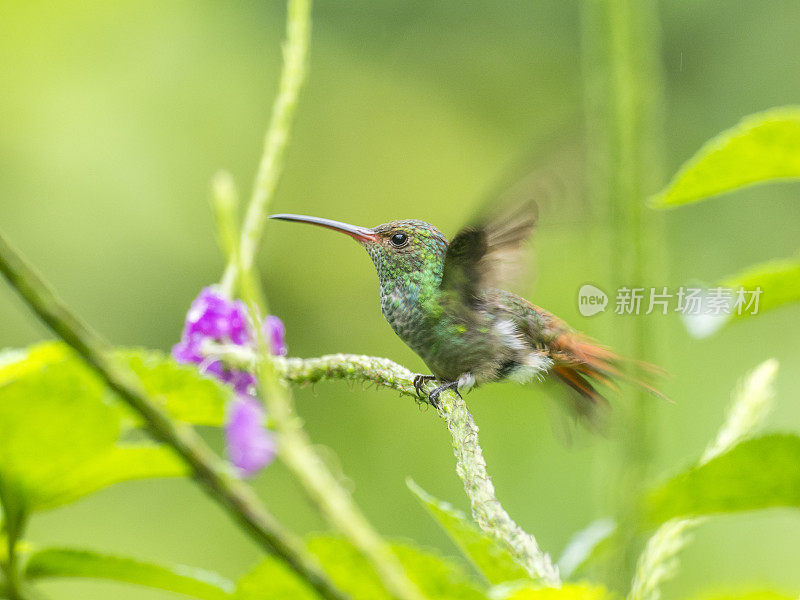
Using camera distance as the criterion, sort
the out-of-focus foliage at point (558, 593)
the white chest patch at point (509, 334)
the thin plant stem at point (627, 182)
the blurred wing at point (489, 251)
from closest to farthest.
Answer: the thin plant stem at point (627, 182) → the out-of-focus foliage at point (558, 593) → the blurred wing at point (489, 251) → the white chest patch at point (509, 334)

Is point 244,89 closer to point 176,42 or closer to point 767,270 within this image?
point 176,42

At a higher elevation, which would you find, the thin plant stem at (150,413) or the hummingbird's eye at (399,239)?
the hummingbird's eye at (399,239)

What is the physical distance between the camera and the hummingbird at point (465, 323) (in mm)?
1754

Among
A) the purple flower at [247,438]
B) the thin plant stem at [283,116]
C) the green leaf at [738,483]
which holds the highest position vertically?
the thin plant stem at [283,116]

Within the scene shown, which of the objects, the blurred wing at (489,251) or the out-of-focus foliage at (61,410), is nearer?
the out-of-focus foliage at (61,410)

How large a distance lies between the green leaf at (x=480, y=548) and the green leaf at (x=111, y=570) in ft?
0.56

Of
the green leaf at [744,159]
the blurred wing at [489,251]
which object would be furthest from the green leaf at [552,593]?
the blurred wing at [489,251]

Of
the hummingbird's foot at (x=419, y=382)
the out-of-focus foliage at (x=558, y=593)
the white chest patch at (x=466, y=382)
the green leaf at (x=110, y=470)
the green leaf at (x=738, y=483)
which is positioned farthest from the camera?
the white chest patch at (x=466, y=382)

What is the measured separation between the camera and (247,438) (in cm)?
57

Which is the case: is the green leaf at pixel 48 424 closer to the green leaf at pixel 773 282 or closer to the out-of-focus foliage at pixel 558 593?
the out-of-focus foliage at pixel 558 593

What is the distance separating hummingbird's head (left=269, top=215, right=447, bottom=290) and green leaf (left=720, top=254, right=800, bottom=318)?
1.04m

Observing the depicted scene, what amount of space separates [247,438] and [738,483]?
30 cm

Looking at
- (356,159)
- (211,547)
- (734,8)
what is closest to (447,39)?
(356,159)

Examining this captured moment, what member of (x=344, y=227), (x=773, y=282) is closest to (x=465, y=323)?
(x=344, y=227)
